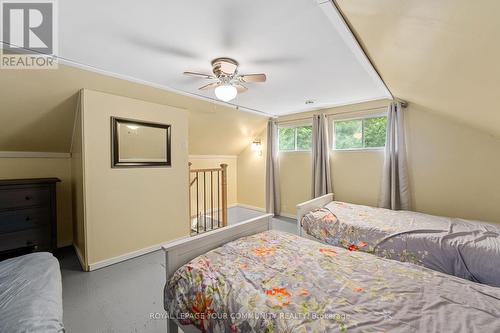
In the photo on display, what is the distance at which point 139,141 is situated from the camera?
2816 millimetres

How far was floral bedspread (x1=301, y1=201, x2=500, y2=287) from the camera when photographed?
5.73ft

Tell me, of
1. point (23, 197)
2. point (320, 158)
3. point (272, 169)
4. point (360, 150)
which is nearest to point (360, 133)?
point (360, 150)

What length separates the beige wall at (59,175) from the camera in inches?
108

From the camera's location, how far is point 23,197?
7.58 feet

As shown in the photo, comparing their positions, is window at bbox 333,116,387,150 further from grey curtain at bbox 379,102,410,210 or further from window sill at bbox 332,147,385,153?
grey curtain at bbox 379,102,410,210

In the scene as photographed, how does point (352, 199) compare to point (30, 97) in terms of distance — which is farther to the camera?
point (352, 199)

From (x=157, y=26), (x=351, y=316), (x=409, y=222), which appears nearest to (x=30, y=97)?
(x=157, y=26)

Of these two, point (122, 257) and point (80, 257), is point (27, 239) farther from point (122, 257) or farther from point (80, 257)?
point (122, 257)

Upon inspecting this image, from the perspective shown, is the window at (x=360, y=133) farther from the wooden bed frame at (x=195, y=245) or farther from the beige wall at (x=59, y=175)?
the beige wall at (x=59, y=175)

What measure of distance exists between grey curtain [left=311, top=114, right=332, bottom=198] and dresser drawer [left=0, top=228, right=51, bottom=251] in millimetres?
4036

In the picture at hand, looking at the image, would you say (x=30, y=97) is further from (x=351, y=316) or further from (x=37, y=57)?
(x=351, y=316)

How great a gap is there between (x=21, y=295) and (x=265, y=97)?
3.17 meters

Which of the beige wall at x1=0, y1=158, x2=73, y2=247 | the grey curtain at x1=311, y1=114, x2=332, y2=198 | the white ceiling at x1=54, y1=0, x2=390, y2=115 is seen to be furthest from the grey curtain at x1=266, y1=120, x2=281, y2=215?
the beige wall at x1=0, y1=158, x2=73, y2=247

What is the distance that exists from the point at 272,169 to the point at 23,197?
3.87m
